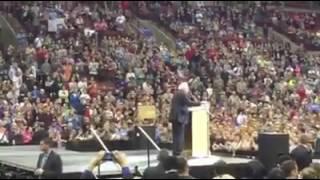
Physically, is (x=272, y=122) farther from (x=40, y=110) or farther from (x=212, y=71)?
(x=212, y=71)

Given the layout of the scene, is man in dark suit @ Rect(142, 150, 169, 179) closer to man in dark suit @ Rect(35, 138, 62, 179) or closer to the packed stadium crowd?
man in dark suit @ Rect(35, 138, 62, 179)

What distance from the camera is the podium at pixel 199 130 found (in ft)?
47.7

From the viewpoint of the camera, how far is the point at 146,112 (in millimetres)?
20469

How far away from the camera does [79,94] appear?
23438mm

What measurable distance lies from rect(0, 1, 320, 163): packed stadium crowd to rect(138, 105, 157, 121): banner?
0.25m

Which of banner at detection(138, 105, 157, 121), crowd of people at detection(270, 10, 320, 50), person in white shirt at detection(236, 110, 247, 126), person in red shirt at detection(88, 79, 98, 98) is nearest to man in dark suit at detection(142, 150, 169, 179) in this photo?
banner at detection(138, 105, 157, 121)

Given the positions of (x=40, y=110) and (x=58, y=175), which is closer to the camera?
(x=58, y=175)

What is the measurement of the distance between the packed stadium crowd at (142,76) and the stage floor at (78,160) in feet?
3.28

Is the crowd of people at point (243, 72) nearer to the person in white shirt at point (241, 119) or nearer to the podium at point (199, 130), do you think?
the person in white shirt at point (241, 119)

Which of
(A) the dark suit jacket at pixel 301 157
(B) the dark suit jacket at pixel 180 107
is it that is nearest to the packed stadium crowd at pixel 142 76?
(A) the dark suit jacket at pixel 301 157

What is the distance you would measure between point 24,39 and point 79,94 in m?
5.39

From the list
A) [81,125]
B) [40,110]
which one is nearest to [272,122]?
[81,125]

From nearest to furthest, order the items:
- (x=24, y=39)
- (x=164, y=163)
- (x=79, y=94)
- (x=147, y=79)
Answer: (x=164, y=163) < (x=79, y=94) < (x=147, y=79) < (x=24, y=39)

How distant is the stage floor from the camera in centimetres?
1358
